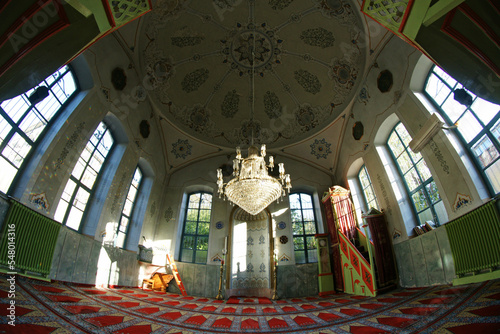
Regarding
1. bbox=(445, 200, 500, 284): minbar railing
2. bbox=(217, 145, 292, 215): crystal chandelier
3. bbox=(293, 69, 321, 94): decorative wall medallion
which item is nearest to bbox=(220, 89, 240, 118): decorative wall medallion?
bbox=(293, 69, 321, 94): decorative wall medallion

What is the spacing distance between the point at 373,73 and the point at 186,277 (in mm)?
9059

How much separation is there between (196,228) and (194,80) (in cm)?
577

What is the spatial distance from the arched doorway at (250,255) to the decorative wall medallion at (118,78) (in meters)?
5.80

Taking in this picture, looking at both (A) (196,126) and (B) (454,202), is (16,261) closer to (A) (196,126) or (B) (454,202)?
(A) (196,126)

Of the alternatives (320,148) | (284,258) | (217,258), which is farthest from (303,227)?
(217,258)

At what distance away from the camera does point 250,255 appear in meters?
8.70

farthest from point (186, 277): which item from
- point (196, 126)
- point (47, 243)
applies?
point (196, 126)

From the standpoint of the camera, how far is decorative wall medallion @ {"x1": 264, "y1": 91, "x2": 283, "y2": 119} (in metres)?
9.16

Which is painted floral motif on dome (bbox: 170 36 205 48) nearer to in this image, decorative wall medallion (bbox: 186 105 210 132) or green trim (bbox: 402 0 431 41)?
decorative wall medallion (bbox: 186 105 210 132)

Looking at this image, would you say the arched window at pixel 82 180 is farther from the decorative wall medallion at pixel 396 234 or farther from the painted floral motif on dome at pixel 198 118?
the decorative wall medallion at pixel 396 234

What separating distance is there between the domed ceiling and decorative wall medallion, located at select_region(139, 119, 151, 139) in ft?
2.88

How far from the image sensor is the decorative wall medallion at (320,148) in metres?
9.50

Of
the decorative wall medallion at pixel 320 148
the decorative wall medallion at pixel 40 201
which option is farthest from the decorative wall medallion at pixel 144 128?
the decorative wall medallion at pixel 320 148

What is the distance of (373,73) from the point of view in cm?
681
